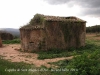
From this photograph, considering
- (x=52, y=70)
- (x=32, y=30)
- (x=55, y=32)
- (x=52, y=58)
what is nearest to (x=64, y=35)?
(x=55, y=32)

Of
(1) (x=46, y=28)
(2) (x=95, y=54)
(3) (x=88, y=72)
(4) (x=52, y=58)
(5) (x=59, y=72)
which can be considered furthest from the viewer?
(1) (x=46, y=28)

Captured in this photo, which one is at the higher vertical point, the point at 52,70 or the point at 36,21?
the point at 36,21

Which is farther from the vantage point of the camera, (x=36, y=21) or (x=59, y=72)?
(x=36, y=21)

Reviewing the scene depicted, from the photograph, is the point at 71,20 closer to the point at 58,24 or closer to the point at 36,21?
the point at 58,24

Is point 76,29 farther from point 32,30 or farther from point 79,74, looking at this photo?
point 79,74

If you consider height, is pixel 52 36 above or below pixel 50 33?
below

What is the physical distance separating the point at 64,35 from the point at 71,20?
1.62 m

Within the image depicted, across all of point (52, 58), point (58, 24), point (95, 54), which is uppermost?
point (58, 24)

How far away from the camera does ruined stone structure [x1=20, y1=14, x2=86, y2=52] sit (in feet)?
57.3

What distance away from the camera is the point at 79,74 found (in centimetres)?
797

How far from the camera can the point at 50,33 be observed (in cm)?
1761

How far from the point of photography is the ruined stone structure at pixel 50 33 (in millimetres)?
17453

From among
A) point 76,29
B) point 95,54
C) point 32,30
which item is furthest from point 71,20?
point 95,54

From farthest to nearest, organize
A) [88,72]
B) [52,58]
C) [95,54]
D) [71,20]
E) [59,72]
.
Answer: [71,20] → [52,58] → [59,72] → [95,54] → [88,72]
